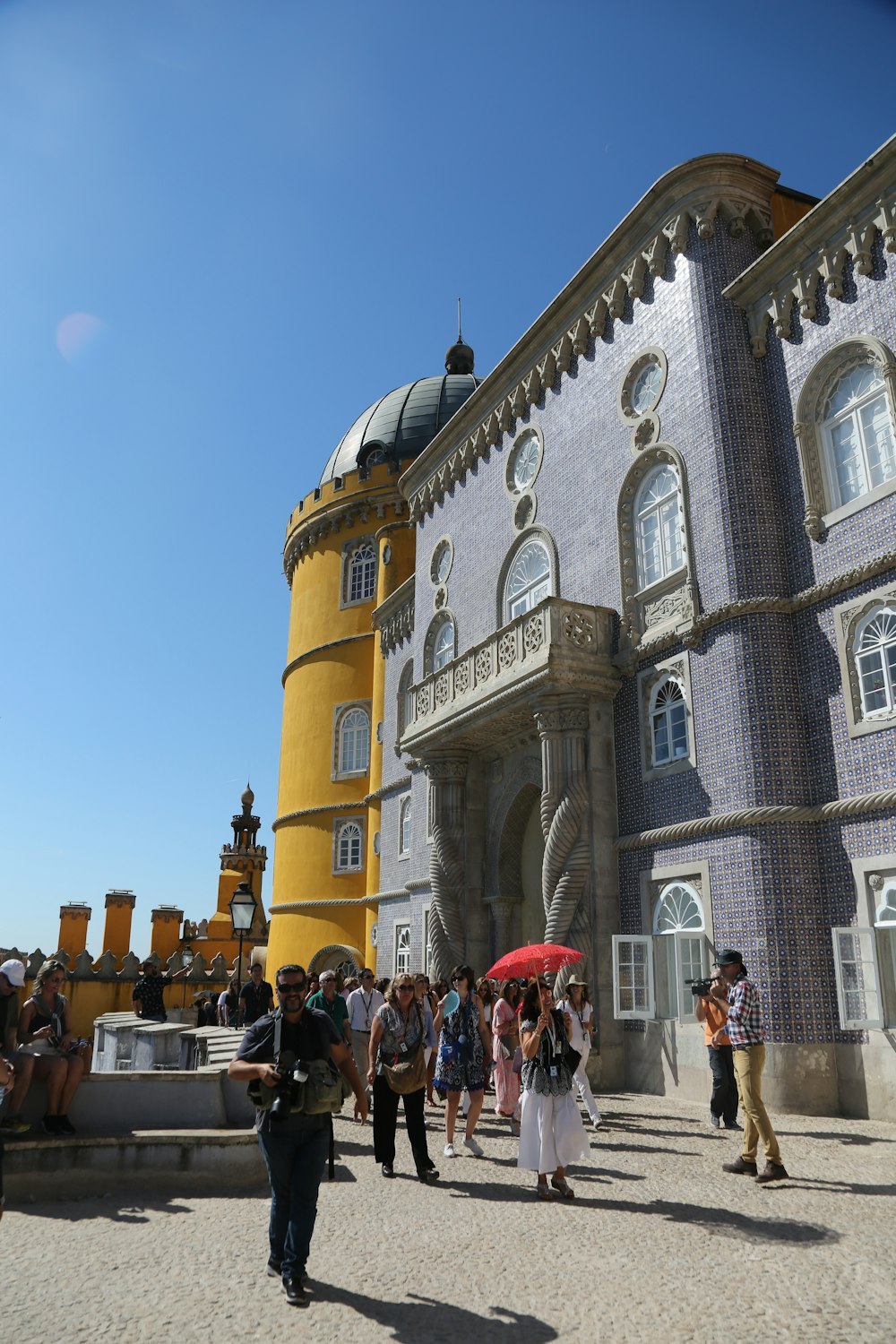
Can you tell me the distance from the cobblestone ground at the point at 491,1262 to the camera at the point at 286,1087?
35.2 inches

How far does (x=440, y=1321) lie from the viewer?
4.75 m

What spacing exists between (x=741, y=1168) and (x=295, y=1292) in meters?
4.67

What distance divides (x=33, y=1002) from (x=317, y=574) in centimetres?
2697

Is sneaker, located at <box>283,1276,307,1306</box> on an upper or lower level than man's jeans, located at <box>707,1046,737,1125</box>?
lower

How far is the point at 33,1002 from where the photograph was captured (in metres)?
7.87

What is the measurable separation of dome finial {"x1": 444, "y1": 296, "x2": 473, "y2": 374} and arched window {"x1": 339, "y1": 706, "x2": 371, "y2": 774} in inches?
657

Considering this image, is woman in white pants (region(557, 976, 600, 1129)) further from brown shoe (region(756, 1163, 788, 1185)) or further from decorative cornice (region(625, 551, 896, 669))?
decorative cornice (region(625, 551, 896, 669))

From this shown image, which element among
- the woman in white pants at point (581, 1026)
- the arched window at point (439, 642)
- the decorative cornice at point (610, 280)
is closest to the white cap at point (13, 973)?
the woman in white pants at point (581, 1026)

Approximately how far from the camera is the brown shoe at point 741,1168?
816 cm

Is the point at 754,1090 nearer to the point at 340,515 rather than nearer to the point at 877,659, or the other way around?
the point at 877,659

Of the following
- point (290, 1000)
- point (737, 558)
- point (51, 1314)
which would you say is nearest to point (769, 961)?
point (737, 558)

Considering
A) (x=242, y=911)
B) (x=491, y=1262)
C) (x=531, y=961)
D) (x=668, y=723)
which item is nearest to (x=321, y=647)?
(x=242, y=911)

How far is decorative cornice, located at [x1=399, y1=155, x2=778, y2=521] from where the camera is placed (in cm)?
1585

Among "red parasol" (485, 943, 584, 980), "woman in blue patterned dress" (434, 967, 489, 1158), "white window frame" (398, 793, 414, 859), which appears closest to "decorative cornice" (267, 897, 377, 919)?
"white window frame" (398, 793, 414, 859)
